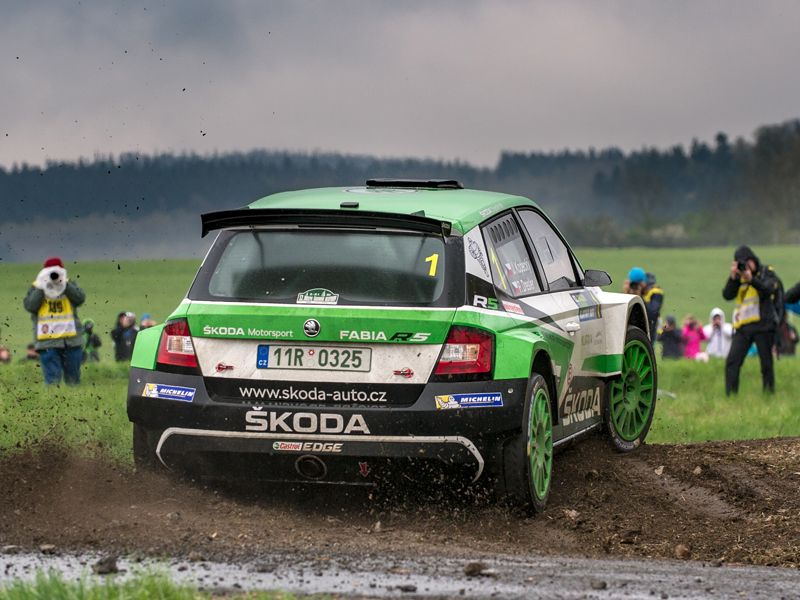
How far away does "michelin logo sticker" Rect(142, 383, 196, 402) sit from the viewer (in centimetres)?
809

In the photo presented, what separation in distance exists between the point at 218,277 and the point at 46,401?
816 cm

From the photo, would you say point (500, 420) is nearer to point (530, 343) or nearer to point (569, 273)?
point (530, 343)

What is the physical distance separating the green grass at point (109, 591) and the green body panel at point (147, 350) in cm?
266

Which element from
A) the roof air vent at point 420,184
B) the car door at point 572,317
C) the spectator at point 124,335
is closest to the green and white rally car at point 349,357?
the car door at point 572,317

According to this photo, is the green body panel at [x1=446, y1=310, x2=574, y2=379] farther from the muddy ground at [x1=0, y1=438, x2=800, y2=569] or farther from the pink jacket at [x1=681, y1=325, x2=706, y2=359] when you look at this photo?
the pink jacket at [x1=681, y1=325, x2=706, y2=359]

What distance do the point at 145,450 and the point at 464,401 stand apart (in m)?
1.83

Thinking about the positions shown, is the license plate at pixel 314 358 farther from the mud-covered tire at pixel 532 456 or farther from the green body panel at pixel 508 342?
the mud-covered tire at pixel 532 456

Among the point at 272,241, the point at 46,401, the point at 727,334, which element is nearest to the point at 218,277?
the point at 272,241

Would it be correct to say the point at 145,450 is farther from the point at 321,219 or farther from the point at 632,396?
the point at 632,396

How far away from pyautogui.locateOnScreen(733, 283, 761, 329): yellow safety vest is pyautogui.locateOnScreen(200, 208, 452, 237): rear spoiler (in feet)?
40.1

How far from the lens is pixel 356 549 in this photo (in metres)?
7.00

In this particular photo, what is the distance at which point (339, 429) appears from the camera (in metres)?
7.86

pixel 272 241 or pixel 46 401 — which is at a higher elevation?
pixel 272 241

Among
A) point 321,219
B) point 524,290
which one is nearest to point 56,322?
point 524,290
